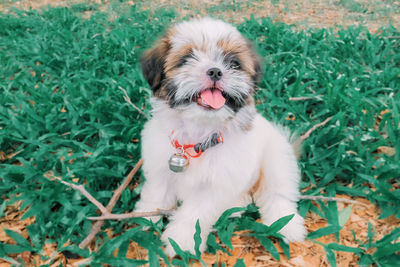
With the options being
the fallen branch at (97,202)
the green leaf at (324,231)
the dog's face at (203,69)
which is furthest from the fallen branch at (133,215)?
the green leaf at (324,231)

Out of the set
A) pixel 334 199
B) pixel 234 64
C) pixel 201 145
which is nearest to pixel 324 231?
pixel 334 199

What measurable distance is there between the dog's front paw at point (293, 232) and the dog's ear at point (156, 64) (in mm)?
1160

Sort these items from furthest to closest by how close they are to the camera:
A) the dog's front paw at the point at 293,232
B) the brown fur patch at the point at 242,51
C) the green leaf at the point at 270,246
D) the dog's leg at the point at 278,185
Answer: the dog's leg at the point at 278,185 → the dog's front paw at the point at 293,232 → the green leaf at the point at 270,246 → the brown fur patch at the point at 242,51

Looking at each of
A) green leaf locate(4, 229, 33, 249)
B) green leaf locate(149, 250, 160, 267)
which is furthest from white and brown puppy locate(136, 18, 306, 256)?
green leaf locate(4, 229, 33, 249)

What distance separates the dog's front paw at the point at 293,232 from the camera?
6.31 ft

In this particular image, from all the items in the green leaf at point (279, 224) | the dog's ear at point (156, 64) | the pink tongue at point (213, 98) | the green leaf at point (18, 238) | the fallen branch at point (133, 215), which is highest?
the dog's ear at point (156, 64)

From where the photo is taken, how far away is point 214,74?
5.13 feet

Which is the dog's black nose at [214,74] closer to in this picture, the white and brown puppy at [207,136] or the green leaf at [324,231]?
the white and brown puppy at [207,136]

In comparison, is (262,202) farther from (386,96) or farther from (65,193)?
(386,96)

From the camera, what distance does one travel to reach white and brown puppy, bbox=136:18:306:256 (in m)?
1.64

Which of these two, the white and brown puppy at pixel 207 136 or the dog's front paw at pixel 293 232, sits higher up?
the white and brown puppy at pixel 207 136

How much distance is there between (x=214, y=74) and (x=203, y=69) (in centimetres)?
6

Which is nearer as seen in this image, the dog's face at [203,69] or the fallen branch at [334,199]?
the dog's face at [203,69]

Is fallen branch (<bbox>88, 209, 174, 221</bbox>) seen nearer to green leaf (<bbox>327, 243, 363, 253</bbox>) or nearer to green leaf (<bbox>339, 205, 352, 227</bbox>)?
green leaf (<bbox>327, 243, 363, 253</bbox>)
